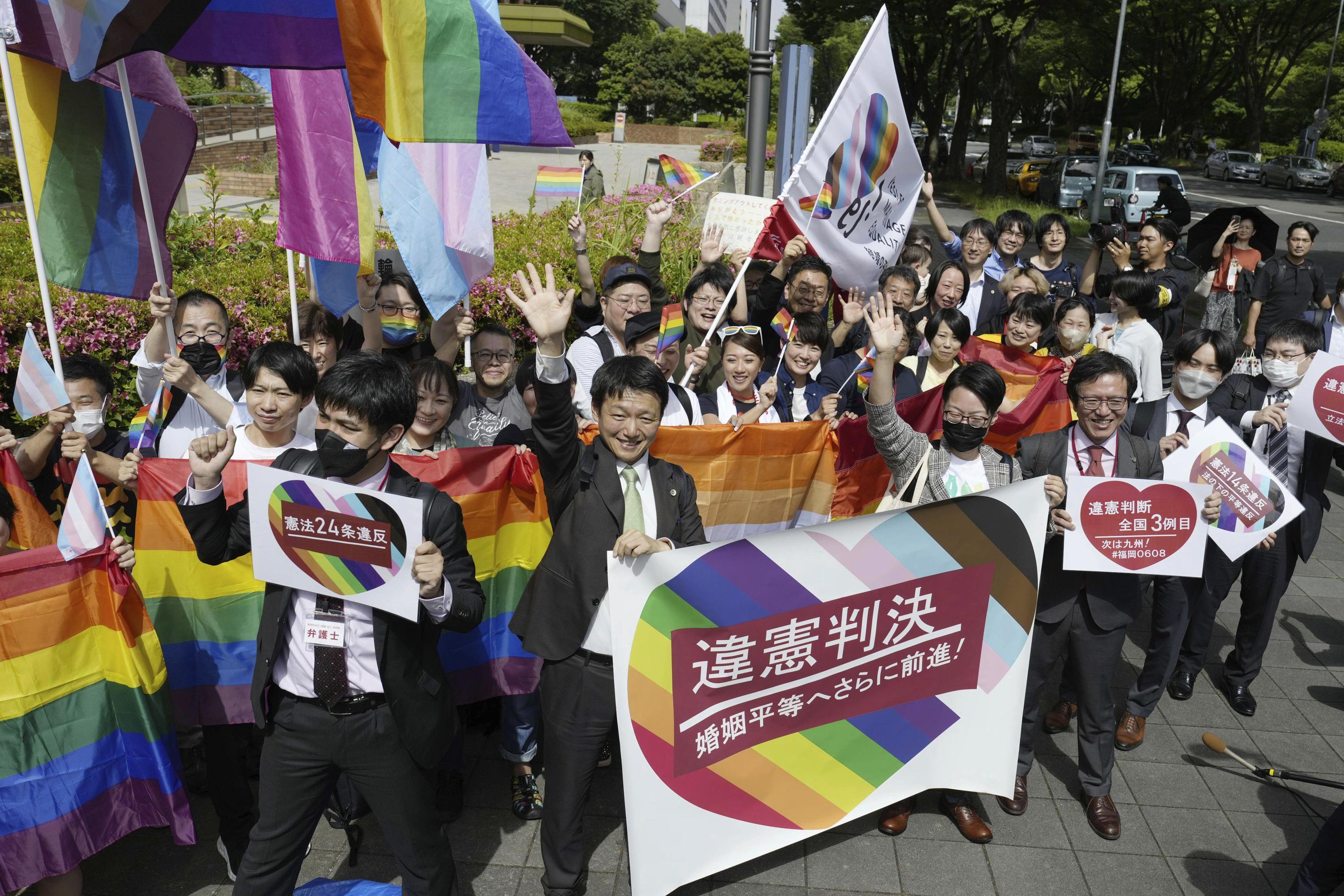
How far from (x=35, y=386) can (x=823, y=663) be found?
9.36 ft

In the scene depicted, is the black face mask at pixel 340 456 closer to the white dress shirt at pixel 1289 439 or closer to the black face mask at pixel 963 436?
the black face mask at pixel 963 436

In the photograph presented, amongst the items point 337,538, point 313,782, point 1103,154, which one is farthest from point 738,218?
point 1103,154

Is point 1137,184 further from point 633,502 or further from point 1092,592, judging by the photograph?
point 633,502

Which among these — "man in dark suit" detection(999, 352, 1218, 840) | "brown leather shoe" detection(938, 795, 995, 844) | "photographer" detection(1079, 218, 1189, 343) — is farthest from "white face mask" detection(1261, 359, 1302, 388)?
"brown leather shoe" detection(938, 795, 995, 844)

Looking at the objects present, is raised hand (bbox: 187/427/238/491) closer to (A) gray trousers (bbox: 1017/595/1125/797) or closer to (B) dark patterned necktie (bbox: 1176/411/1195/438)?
(A) gray trousers (bbox: 1017/595/1125/797)

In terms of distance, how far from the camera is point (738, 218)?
7.99m

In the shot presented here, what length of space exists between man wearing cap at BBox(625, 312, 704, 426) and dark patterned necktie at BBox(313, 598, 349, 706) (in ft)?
5.65

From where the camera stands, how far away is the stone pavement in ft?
11.9

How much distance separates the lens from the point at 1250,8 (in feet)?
112

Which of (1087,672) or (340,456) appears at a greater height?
(340,456)

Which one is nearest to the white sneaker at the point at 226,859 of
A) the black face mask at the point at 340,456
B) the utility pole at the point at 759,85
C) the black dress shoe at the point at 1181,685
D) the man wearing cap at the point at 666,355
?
the black face mask at the point at 340,456

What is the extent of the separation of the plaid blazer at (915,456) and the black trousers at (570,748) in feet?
4.58

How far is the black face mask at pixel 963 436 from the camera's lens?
3715 millimetres

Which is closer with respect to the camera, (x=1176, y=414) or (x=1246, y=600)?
(x=1176, y=414)
